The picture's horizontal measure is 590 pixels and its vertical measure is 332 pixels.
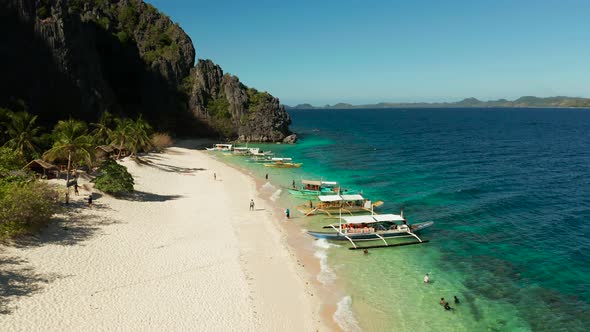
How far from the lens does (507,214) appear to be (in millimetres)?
41562

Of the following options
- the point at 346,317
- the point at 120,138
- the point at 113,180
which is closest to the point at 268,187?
the point at 113,180

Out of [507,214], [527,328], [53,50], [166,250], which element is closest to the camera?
[527,328]

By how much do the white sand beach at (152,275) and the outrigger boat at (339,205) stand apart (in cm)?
588

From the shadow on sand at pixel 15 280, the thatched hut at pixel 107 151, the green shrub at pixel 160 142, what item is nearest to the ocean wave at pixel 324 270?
the shadow on sand at pixel 15 280

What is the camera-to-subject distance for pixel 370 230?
34500mm

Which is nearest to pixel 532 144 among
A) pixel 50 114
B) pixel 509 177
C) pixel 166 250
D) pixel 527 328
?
pixel 509 177

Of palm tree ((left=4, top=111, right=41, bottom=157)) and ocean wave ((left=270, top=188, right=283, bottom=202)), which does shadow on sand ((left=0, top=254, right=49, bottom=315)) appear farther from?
ocean wave ((left=270, top=188, right=283, bottom=202))

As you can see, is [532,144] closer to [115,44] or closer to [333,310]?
[333,310]

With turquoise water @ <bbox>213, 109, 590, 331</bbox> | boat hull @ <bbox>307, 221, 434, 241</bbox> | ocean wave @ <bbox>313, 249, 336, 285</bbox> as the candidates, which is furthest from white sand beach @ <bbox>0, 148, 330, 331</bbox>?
turquoise water @ <bbox>213, 109, 590, 331</bbox>

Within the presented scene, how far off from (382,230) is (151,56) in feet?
367

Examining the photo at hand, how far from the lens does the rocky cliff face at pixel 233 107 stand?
389 feet

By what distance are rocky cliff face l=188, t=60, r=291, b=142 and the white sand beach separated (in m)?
81.1

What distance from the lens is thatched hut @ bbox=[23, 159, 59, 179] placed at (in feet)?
131

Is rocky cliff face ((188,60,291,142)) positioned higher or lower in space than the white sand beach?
higher
